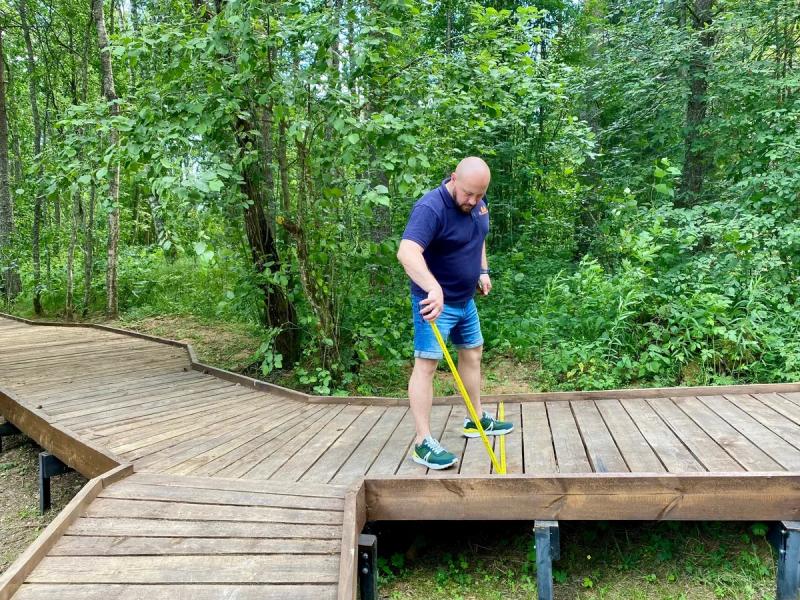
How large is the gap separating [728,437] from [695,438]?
184 mm

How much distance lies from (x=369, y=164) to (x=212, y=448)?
249 centimetres

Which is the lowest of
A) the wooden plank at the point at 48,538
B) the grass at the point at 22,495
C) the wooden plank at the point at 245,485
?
the grass at the point at 22,495

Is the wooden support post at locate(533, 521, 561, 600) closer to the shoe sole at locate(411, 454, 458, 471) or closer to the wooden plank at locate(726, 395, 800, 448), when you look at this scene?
the shoe sole at locate(411, 454, 458, 471)

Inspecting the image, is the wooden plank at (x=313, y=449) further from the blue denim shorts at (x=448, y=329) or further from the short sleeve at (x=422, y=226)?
the short sleeve at (x=422, y=226)

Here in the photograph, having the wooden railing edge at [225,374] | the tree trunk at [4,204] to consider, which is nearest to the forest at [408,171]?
the wooden railing edge at [225,374]

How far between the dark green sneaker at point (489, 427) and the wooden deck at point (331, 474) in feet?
0.26

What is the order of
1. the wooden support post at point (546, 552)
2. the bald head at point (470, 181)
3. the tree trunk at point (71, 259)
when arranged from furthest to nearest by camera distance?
the tree trunk at point (71, 259), the bald head at point (470, 181), the wooden support post at point (546, 552)

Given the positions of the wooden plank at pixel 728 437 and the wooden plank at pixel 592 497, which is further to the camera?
the wooden plank at pixel 728 437

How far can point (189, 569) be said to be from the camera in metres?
2.38

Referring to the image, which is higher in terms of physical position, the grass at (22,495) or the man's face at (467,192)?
the man's face at (467,192)

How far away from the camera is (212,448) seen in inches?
143

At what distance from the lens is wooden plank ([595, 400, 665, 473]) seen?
303 centimetres

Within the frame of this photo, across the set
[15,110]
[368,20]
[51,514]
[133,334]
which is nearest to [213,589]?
[51,514]

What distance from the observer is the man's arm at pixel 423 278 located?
2.80 meters
